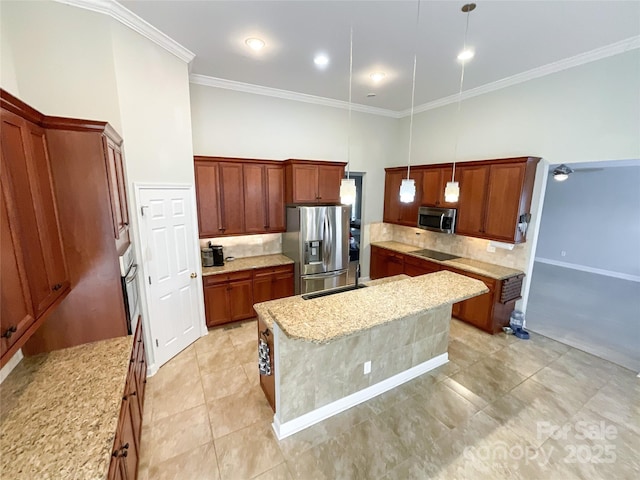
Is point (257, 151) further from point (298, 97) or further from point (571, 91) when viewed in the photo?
point (571, 91)

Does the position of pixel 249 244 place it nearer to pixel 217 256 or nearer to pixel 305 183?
pixel 217 256

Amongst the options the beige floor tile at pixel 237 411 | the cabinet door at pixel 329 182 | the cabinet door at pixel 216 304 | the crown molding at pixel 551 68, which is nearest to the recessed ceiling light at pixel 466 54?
the crown molding at pixel 551 68

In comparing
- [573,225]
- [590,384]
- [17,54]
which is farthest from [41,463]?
[573,225]

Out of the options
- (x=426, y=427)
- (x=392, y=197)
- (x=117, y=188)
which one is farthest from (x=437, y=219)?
(x=117, y=188)

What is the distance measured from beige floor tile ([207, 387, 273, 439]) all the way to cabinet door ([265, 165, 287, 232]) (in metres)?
2.47

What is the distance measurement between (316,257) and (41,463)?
3.48 m

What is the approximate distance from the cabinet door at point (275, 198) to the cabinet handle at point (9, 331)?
3.29 meters

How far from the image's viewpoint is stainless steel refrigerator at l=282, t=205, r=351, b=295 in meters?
4.22

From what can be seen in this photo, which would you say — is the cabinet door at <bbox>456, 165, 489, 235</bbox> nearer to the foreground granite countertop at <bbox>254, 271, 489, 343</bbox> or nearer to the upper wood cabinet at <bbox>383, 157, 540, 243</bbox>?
the upper wood cabinet at <bbox>383, 157, 540, 243</bbox>

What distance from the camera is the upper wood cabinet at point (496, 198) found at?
143 inches

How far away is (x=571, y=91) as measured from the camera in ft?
11.0

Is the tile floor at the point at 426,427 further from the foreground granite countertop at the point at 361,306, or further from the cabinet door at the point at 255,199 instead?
the cabinet door at the point at 255,199

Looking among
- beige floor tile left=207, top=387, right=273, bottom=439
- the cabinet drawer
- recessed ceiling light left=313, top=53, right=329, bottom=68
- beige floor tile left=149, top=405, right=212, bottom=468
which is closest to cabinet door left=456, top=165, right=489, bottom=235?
recessed ceiling light left=313, top=53, right=329, bottom=68

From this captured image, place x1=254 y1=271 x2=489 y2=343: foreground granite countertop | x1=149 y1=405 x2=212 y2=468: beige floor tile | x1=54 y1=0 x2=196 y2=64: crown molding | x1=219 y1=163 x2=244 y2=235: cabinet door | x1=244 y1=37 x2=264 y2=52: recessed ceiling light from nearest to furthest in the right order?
x1=254 y1=271 x2=489 y2=343: foreground granite countertop < x1=149 y1=405 x2=212 y2=468: beige floor tile < x1=54 y1=0 x2=196 y2=64: crown molding < x1=244 y1=37 x2=264 y2=52: recessed ceiling light < x1=219 y1=163 x2=244 y2=235: cabinet door
